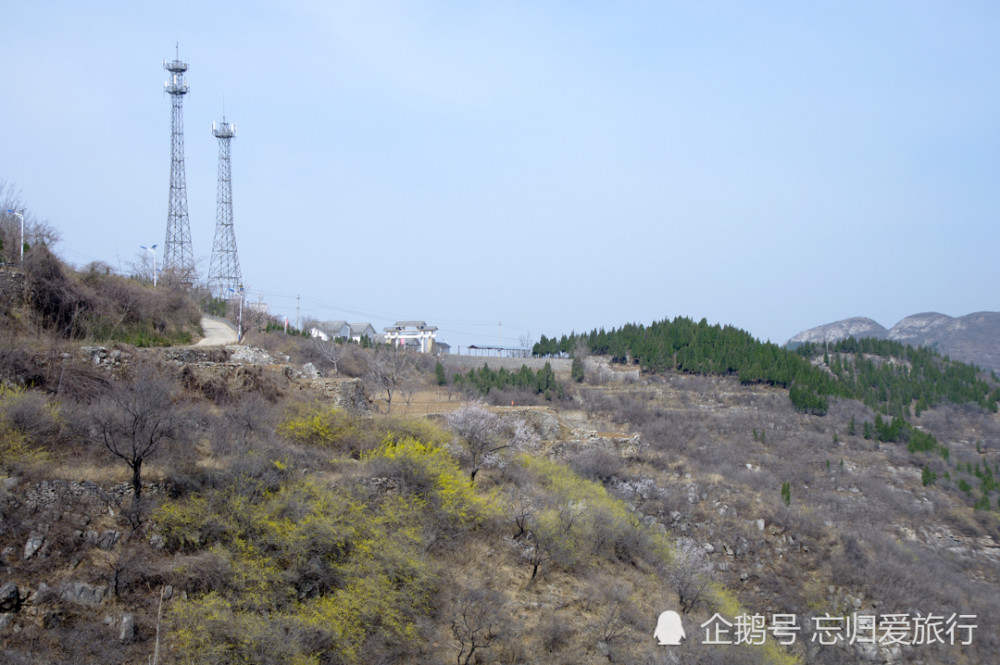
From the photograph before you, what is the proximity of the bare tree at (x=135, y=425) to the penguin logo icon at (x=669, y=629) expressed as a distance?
10.0 m

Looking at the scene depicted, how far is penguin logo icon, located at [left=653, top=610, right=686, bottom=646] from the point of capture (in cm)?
1289

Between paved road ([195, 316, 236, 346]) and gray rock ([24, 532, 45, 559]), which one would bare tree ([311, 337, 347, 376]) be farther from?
gray rock ([24, 532, 45, 559])

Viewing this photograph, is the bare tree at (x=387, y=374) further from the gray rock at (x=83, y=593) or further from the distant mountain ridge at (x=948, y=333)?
the distant mountain ridge at (x=948, y=333)

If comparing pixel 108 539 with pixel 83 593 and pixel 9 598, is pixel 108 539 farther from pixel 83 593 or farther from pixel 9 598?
pixel 9 598

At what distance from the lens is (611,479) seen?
2356cm

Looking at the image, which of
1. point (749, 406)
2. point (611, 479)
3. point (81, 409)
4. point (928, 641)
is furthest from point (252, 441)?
point (749, 406)

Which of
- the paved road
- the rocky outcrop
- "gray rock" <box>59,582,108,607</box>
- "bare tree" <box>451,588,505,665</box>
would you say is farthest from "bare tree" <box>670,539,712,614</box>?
the rocky outcrop

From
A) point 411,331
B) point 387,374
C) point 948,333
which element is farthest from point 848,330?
point 387,374

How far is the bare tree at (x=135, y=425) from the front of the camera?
1225 cm

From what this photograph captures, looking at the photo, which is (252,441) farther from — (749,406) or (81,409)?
(749,406)

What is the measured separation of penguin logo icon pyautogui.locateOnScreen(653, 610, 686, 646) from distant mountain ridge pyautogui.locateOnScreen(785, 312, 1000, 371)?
8685 cm

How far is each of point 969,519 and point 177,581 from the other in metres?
31.7

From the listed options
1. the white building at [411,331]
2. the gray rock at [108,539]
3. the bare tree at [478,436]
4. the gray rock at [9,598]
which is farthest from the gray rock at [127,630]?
the white building at [411,331]

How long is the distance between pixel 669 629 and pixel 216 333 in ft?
63.1
